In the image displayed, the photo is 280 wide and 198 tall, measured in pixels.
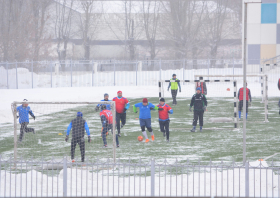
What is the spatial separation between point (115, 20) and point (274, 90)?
29278mm

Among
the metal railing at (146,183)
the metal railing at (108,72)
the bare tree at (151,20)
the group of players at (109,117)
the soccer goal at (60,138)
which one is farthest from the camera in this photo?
the bare tree at (151,20)

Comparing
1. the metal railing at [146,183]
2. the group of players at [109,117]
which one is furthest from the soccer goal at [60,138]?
the metal railing at [146,183]

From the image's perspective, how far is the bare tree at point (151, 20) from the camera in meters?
55.7

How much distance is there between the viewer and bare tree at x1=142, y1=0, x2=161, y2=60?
55656mm

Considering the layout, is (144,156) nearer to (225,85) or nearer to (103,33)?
(225,85)

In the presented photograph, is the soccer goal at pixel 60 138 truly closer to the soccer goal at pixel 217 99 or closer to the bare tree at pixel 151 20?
the soccer goal at pixel 217 99

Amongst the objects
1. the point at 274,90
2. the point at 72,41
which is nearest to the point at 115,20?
the point at 72,41

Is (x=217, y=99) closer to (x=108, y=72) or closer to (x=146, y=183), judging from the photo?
(x=108, y=72)

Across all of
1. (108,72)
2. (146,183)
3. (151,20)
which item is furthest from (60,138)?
(151,20)

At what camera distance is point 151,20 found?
56688mm

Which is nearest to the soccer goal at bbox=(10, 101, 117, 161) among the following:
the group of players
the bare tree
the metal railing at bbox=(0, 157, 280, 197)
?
the group of players

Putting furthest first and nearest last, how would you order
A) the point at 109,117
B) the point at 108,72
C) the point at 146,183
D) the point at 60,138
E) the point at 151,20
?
the point at 151,20
the point at 108,72
the point at 60,138
the point at 109,117
the point at 146,183

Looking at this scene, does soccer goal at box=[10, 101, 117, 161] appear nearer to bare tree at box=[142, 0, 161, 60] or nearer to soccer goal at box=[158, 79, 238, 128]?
soccer goal at box=[158, 79, 238, 128]

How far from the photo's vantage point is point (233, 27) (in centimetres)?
5741
